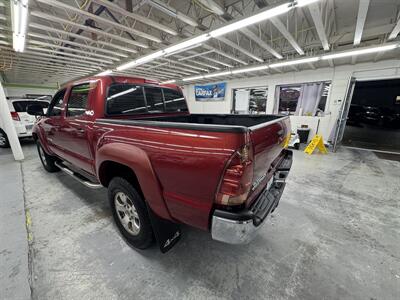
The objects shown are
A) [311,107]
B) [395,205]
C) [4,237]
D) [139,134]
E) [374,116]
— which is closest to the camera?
[139,134]

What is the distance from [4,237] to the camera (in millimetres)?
1968

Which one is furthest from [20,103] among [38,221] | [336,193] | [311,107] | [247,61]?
[311,107]

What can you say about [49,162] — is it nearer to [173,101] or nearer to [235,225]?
[173,101]

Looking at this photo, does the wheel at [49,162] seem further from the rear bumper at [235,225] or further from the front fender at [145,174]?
the rear bumper at [235,225]

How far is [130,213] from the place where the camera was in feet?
5.92

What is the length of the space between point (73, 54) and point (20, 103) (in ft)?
8.41

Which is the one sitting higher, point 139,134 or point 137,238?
point 139,134

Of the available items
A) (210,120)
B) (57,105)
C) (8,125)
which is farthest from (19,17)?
(210,120)

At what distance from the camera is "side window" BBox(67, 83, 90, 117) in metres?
2.13

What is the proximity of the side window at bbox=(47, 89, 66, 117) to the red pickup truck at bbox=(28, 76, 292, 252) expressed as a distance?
15cm

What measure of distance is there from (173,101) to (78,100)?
1.30 meters

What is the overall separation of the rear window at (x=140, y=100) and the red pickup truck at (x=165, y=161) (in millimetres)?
12

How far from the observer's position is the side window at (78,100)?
2.13m

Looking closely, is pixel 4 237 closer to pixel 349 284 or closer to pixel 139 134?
pixel 139 134
